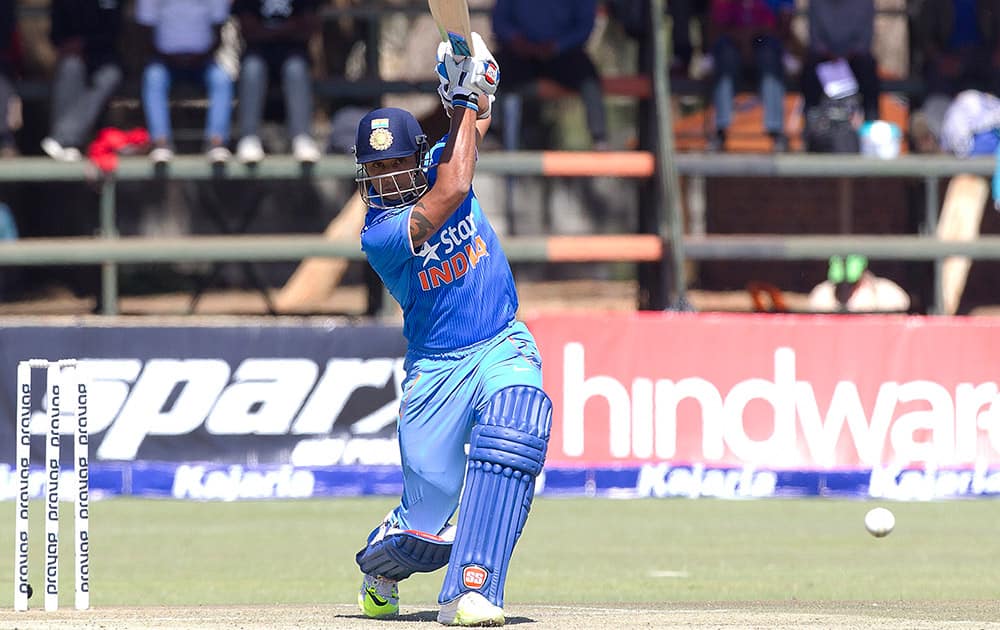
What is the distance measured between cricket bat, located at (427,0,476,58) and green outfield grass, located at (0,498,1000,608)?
3004 mm

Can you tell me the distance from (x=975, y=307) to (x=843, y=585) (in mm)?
14744

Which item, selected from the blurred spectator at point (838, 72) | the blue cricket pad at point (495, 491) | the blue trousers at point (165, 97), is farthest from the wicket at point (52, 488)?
the blurred spectator at point (838, 72)

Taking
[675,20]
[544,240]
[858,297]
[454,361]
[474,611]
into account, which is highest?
[675,20]

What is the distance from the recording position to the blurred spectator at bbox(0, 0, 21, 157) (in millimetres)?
16344

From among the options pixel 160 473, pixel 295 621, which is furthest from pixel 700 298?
pixel 295 621

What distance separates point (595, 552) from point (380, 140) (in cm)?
488

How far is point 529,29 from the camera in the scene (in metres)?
16.3

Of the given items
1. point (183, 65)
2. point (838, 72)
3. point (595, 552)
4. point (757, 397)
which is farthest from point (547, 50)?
point (595, 552)

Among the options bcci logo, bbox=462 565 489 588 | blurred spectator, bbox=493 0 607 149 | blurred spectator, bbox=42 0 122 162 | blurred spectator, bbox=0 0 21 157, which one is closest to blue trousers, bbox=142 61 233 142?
blurred spectator, bbox=42 0 122 162

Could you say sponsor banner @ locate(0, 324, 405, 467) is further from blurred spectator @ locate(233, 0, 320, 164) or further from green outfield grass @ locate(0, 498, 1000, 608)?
blurred spectator @ locate(233, 0, 320, 164)

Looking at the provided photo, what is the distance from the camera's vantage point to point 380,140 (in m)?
7.03

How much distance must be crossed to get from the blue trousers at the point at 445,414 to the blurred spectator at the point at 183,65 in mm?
9273

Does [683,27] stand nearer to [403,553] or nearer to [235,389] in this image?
[235,389]

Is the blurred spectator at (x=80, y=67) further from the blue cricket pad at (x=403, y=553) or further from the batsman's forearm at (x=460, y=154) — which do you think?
the batsman's forearm at (x=460, y=154)
